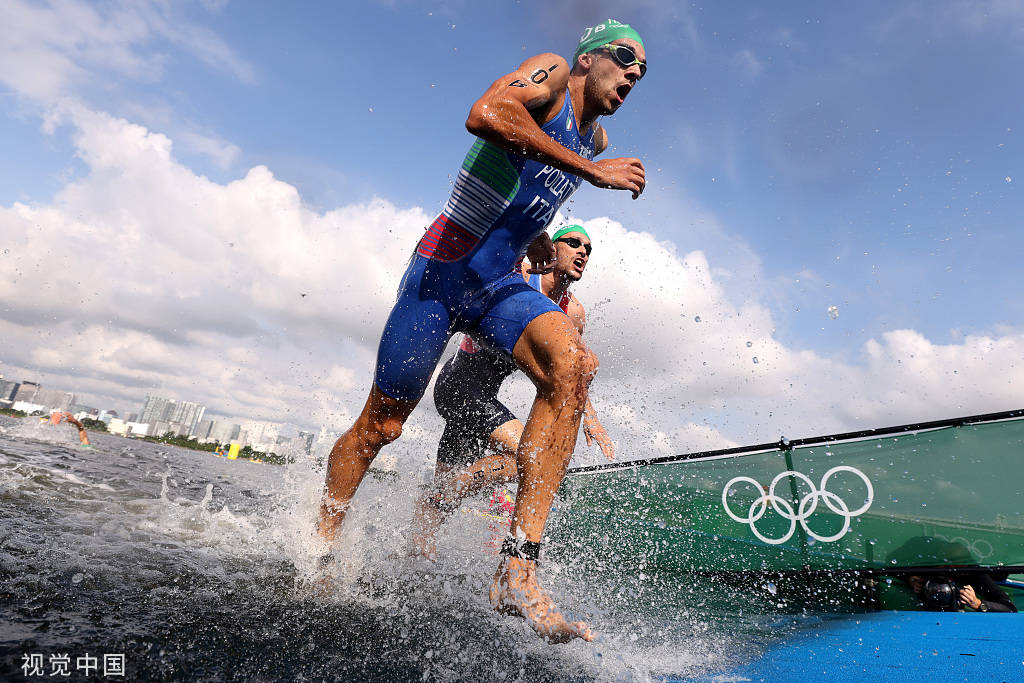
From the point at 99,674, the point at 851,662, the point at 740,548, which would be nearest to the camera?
the point at 99,674

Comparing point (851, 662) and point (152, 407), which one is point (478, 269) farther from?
point (152, 407)

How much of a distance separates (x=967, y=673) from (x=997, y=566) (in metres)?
2.30

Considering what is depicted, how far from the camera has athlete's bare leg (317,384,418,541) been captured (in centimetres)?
236

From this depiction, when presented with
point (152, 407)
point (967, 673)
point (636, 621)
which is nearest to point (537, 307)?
point (636, 621)

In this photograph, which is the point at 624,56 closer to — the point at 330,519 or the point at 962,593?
the point at 330,519

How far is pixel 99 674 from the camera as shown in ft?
3.28

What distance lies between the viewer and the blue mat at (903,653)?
158 centimetres

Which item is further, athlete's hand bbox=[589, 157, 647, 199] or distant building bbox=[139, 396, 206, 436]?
distant building bbox=[139, 396, 206, 436]

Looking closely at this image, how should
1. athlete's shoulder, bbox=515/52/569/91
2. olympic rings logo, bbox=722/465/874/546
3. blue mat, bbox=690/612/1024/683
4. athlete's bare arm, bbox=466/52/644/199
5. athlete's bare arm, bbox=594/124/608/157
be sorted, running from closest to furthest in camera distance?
blue mat, bbox=690/612/1024/683
athlete's bare arm, bbox=466/52/644/199
athlete's shoulder, bbox=515/52/569/91
athlete's bare arm, bbox=594/124/608/157
olympic rings logo, bbox=722/465/874/546

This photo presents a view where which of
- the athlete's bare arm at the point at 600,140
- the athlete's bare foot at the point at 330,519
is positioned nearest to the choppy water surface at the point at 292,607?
the athlete's bare foot at the point at 330,519

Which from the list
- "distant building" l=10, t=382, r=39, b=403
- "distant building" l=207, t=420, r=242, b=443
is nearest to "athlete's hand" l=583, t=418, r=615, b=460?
"distant building" l=207, t=420, r=242, b=443

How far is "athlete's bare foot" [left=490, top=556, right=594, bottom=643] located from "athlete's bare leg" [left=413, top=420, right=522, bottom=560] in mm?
1396

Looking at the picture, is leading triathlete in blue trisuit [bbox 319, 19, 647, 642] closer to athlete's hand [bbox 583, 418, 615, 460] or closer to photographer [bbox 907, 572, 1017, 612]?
athlete's hand [bbox 583, 418, 615, 460]

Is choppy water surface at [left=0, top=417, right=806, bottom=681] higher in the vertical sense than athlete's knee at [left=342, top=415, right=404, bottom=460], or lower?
lower
